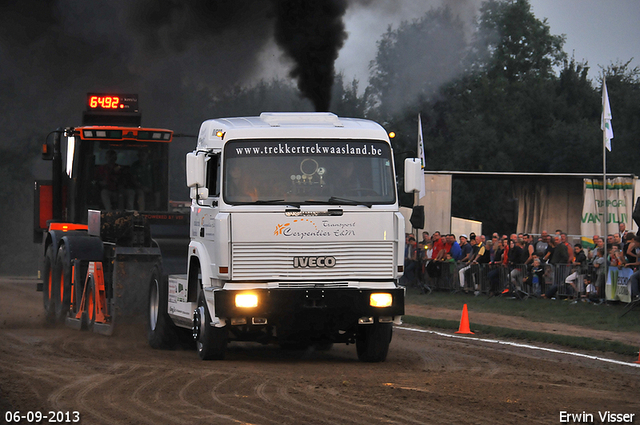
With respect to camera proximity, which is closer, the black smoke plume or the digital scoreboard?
the digital scoreboard

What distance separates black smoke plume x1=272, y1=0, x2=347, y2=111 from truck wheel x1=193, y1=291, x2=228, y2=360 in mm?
10025

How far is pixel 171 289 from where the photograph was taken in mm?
13625

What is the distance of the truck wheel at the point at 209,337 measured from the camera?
1210 cm

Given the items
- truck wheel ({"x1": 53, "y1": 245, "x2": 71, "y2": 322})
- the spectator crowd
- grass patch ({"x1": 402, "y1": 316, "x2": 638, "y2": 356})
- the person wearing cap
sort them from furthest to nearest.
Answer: the person wearing cap
the spectator crowd
truck wheel ({"x1": 53, "y1": 245, "x2": 71, "y2": 322})
grass patch ({"x1": 402, "y1": 316, "x2": 638, "y2": 356})

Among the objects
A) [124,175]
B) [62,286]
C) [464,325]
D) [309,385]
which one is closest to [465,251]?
[464,325]

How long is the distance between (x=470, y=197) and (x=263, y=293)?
135 feet

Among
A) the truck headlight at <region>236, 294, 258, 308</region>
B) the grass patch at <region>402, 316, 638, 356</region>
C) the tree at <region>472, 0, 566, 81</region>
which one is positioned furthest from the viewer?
the tree at <region>472, 0, 566, 81</region>

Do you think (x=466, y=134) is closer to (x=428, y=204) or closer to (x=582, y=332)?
(x=428, y=204)

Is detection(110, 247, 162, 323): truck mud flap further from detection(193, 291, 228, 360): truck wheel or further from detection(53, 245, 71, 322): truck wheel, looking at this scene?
detection(193, 291, 228, 360): truck wheel

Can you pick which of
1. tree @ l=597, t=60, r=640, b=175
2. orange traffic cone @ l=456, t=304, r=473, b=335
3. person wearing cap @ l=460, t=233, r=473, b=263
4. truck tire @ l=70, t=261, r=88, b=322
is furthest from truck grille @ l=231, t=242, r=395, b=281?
tree @ l=597, t=60, r=640, b=175

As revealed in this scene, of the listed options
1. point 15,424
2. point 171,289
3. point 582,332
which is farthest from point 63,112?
point 15,424

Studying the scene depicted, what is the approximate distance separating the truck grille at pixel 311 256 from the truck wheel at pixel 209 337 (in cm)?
93

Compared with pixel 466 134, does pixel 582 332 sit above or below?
below

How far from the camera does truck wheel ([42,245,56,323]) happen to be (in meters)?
18.6
